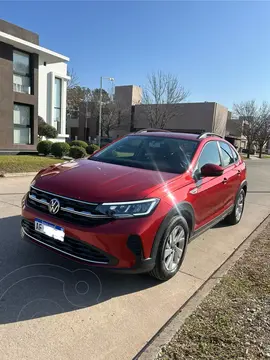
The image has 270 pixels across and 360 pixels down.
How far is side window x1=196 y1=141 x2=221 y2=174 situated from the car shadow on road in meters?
1.67

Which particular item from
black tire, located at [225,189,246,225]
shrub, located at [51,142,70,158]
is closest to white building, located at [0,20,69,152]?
shrub, located at [51,142,70,158]

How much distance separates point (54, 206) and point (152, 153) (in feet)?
5.64

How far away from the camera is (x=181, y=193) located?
11.4 feet

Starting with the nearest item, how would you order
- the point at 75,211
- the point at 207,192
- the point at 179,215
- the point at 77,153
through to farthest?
the point at 75,211 < the point at 179,215 < the point at 207,192 < the point at 77,153

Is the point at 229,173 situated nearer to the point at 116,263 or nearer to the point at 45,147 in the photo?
the point at 116,263

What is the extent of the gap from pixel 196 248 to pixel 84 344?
2.67 metres

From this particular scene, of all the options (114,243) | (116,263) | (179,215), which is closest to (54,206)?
(114,243)

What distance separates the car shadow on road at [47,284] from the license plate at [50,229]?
54 centimetres

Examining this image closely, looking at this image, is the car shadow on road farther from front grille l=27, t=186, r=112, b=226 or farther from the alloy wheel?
front grille l=27, t=186, r=112, b=226

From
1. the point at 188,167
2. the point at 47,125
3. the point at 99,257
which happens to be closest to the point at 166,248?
the point at 99,257

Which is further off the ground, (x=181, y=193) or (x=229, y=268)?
(x=181, y=193)

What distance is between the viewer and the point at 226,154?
534 cm

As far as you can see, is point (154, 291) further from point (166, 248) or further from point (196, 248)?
point (196, 248)

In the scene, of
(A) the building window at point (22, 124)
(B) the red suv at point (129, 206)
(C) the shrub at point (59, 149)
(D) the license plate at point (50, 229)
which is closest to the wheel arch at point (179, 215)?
(B) the red suv at point (129, 206)
